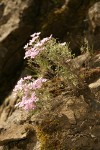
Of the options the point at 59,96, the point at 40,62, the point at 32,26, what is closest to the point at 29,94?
the point at 40,62

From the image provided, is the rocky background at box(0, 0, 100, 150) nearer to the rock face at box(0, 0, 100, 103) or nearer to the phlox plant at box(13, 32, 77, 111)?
the rock face at box(0, 0, 100, 103)

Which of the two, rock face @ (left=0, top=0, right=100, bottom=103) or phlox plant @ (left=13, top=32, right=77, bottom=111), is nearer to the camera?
phlox plant @ (left=13, top=32, right=77, bottom=111)

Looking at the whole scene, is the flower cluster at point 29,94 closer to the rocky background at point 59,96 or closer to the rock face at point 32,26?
the rocky background at point 59,96

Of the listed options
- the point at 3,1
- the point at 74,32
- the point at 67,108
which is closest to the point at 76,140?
the point at 67,108

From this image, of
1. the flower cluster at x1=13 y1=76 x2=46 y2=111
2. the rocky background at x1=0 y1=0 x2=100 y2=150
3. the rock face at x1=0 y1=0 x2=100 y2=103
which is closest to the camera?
the flower cluster at x1=13 y1=76 x2=46 y2=111

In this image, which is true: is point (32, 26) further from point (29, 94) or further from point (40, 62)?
point (29, 94)

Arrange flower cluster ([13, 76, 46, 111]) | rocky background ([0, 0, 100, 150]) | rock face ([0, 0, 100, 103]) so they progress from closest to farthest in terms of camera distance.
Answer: flower cluster ([13, 76, 46, 111]) < rocky background ([0, 0, 100, 150]) < rock face ([0, 0, 100, 103])

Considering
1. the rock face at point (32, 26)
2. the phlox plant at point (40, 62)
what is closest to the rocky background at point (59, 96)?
the rock face at point (32, 26)

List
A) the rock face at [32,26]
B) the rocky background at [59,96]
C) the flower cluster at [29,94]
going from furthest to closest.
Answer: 1. the rock face at [32,26]
2. the rocky background at [59,96]
3. the flower cluster at [29,94]

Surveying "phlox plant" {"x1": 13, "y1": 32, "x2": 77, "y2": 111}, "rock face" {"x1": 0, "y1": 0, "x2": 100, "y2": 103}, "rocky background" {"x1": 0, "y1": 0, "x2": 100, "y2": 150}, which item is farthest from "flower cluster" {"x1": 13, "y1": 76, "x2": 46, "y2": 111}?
"rock face" {"x1": 0, "y1": 0, "x2": 100, "y2": 103}
